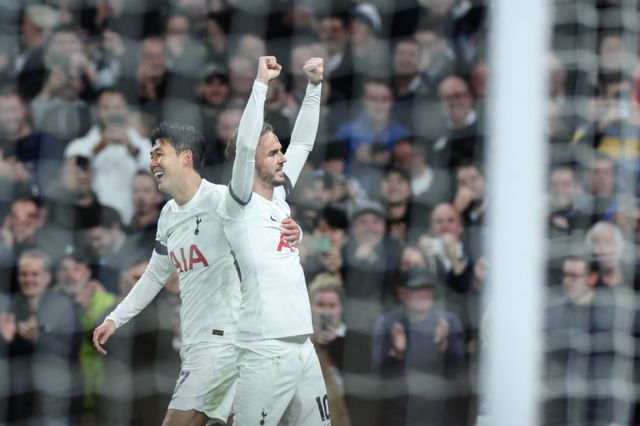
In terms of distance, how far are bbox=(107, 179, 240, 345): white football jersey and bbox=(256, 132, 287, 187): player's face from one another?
1.00 feet

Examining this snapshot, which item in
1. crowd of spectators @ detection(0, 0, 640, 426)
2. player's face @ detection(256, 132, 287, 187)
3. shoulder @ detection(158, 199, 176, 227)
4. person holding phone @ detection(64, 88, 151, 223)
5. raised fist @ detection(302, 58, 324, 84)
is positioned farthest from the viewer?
person holding phone @ detection(64, 88, 151, 223)

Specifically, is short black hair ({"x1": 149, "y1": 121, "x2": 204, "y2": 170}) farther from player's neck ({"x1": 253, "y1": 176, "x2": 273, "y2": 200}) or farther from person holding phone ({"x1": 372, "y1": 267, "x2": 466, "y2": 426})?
person holding phone ({"x1": 372, "y1": 267, "x2": 466, "y2": 426})

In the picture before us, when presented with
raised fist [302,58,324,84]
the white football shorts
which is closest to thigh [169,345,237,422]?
the white football shorts

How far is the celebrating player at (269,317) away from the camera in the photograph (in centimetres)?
446

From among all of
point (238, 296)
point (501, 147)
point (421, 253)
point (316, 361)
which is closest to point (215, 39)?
point (421, 253)

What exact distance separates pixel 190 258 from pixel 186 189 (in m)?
0.28

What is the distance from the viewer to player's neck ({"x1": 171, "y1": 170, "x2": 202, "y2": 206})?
16.1 feet

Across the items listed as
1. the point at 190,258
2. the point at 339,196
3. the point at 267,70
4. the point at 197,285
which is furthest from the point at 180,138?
the point at 339,196

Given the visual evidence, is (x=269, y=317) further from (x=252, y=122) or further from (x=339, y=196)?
(x=339, y=196)

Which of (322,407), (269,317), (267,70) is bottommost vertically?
(322,407)

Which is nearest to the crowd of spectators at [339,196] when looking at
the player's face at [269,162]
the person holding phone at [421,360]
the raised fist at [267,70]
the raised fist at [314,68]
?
the person holding phone at [421,360]

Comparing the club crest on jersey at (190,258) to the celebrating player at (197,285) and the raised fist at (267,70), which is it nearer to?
the celebrating player at (197,285)

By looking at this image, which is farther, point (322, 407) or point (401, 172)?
point (401, 172)

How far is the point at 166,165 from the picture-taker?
487 centimetres
